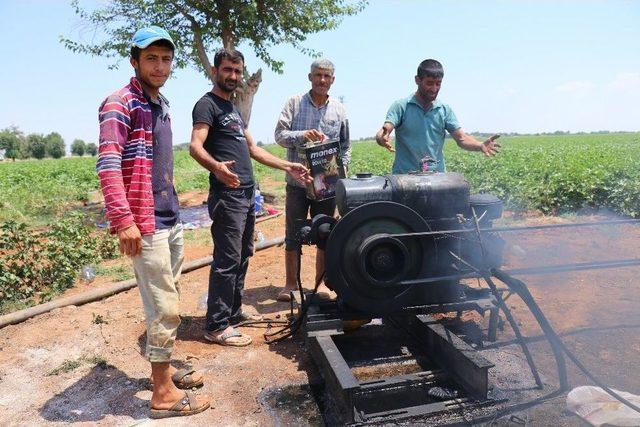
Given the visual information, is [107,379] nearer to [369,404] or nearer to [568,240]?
[369,404]

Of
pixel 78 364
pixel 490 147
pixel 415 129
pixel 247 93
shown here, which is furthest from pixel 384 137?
pixel 247 93

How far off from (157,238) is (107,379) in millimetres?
1288

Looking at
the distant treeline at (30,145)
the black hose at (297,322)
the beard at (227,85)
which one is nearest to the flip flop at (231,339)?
the black hose at (297,322)

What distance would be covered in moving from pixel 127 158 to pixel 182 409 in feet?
5.05

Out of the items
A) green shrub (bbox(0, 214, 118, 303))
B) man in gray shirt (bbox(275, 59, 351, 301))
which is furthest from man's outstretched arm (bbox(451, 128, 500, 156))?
green shrub (bbox(0, 214, 118, 303))

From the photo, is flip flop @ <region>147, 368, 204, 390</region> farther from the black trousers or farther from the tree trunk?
the tree trunk

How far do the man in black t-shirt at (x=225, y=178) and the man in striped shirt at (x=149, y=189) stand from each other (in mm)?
574

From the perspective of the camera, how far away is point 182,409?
9.37ft

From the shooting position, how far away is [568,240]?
6715mm

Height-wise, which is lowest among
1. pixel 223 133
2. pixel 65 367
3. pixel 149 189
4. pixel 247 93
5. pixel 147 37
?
pixel 65 367

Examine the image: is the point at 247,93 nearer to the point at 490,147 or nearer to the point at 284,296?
the point at 284,296

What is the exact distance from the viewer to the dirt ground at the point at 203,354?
292 centimetres

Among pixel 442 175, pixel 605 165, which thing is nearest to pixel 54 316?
pixel 442 175

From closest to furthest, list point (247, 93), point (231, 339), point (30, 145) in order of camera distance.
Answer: point (231, 339) → point (247, 93) → point (30, 145)
